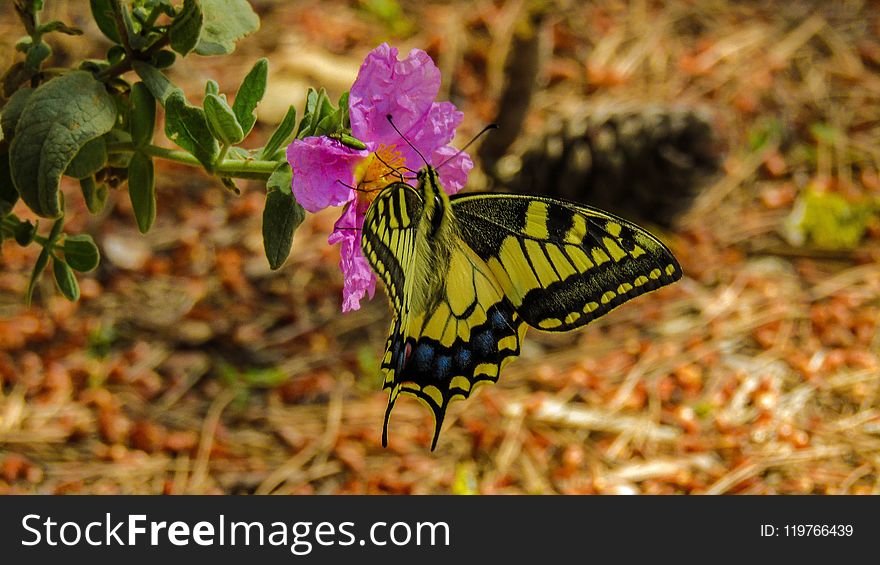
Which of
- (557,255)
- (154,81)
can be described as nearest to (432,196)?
(557,255)

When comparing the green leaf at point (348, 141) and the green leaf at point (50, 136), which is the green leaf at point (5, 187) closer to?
the green leaf at point (50, 136)

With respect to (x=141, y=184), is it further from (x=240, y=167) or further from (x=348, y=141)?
(x=348, y=141)

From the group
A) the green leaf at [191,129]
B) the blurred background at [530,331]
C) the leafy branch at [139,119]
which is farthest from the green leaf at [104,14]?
the blurred background at [530,331]

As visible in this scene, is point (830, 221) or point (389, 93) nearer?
point (389, 93)

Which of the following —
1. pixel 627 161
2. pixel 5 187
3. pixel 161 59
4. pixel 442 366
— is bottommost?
pixel 442 366

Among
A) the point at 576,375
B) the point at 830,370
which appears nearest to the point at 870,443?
the point at 830,370

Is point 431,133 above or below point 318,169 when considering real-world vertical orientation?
above
